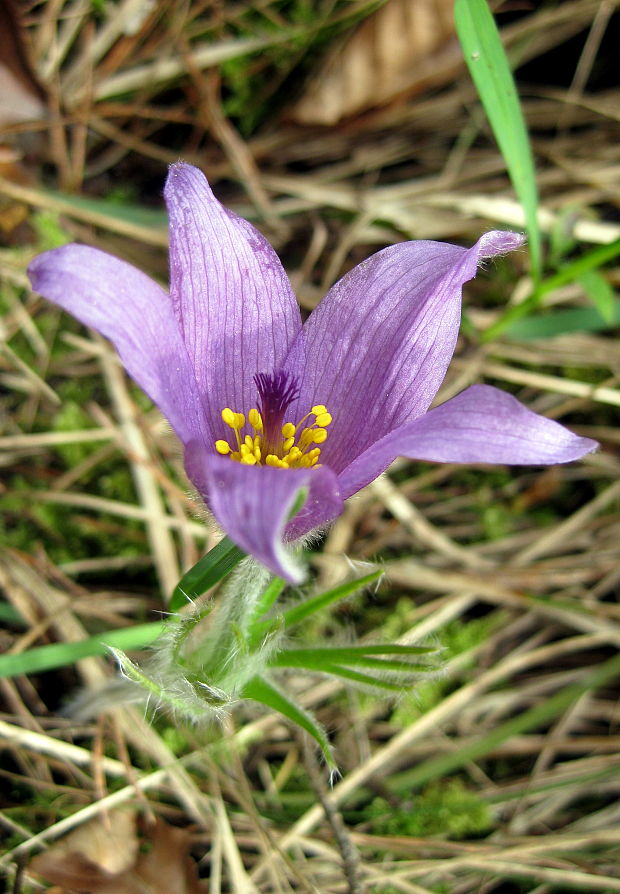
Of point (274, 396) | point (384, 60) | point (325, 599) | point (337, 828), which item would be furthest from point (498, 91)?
point (337, 828)

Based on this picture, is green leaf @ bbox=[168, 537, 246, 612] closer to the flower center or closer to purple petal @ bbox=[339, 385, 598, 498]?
the flower center

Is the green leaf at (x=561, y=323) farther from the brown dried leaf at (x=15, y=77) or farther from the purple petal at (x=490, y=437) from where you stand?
the brown dried leaf at (x=15, y=77)

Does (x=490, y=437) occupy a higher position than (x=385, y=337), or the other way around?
(x=385, y=337)

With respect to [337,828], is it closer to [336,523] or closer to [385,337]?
[336,523]

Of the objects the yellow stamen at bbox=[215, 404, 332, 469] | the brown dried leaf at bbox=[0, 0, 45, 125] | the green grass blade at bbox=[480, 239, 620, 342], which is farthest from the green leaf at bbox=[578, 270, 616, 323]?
the brown dried leaf at bbox=[0, 0, 45, 125]

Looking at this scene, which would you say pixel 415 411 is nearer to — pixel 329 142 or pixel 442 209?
pixel 442 209

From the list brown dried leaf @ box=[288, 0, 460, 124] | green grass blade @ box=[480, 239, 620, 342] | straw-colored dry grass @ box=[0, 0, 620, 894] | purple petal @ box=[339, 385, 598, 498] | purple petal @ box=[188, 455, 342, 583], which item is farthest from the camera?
brown dried leaf @ box=[288, 0, 460, 124]
